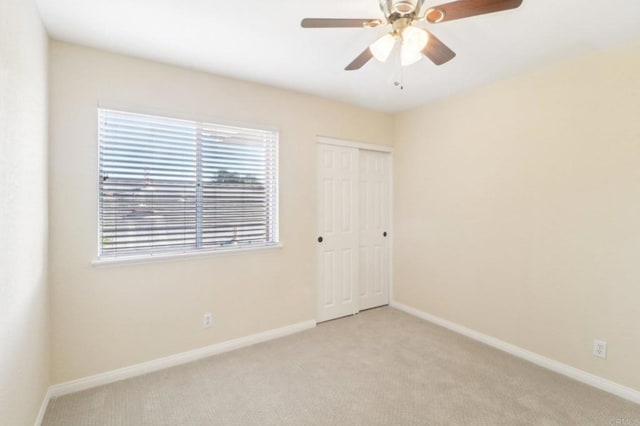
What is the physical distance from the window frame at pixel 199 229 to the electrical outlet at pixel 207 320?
541 mm

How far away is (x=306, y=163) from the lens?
10.9ft

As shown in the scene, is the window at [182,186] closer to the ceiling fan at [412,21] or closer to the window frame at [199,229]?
the window frame at [199,229]

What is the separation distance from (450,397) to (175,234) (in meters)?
2.48

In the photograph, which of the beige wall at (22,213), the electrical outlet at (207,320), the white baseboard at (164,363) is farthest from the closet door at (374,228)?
the beige wall at (22,213)

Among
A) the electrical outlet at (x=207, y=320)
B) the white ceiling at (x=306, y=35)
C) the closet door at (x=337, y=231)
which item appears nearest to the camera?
the white ceiling at (x=306, y=35)

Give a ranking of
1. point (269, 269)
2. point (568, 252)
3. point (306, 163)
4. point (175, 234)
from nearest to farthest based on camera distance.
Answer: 1. point (568, 252)
2. point (175, 234)
3. point (269, 269)
4. point (306, 163)

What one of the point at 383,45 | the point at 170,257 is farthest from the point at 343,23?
the point at 170,257

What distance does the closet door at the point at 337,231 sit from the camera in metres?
3.49

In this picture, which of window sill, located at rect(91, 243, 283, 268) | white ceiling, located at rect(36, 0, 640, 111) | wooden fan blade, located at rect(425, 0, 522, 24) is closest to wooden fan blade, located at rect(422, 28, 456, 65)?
wooden fan blade, located at rect(425, 0, 522, 24)

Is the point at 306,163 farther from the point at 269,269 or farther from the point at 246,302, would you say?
the point at 246,302

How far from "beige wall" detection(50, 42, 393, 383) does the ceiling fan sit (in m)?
1.53

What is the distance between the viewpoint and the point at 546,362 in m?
2.59

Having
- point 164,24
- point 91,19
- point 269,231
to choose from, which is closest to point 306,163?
point 269,231

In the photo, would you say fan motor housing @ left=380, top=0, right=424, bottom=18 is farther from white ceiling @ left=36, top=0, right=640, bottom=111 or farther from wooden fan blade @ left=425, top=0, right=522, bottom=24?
white ceiling @ left=36, top=0, right=640, bottom=111
